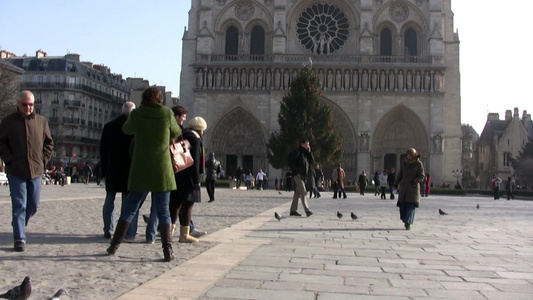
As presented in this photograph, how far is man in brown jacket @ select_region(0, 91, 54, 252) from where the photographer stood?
622cm

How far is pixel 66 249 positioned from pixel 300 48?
37.5 meters

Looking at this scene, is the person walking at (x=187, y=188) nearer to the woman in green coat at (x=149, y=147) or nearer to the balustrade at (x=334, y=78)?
the woman in green coat at (x=149, y=147)

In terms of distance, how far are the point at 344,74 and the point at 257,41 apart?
7079 mm

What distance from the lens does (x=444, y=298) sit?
13.9ft

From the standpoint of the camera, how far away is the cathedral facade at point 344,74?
4025cm

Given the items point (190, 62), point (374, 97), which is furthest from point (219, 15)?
point (374, 97)

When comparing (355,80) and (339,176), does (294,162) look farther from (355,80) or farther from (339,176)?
(355,80)

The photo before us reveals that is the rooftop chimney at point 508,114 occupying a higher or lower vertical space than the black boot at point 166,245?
higher

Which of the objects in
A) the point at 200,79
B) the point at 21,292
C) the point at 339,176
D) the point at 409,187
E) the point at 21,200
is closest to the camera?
the point at 21,292

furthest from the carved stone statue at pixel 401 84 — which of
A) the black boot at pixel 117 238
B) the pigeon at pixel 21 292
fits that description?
the pigeon at pixel 21 292

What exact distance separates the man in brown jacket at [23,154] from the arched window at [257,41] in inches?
1460

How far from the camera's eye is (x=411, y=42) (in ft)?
139

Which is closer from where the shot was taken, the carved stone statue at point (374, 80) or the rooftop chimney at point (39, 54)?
the carved stone statue at point (374, 80)

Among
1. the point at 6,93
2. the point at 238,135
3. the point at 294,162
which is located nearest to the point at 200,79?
the point at 238,135
